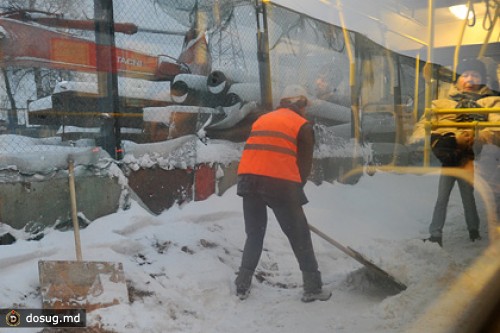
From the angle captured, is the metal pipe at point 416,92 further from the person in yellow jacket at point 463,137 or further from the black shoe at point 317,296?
the black shoe at point 317,296

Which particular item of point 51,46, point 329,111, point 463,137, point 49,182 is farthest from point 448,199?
point 51,46

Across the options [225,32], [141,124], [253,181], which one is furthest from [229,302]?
[225,32]

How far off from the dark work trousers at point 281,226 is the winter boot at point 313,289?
36mm

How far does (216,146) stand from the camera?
10.9ft

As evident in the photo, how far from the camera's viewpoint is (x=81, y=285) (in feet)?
7.78

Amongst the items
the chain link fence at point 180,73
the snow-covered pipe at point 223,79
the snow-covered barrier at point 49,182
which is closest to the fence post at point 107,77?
the chain link fence at point 180,73

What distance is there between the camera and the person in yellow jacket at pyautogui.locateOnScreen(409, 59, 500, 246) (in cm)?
343

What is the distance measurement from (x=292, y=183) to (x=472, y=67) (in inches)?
68.3

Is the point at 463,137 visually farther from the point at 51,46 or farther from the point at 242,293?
the point at 51,46

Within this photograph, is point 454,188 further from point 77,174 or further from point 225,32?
point 77,174

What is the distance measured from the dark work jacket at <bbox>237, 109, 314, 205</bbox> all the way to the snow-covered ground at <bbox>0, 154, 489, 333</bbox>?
14 centimetres

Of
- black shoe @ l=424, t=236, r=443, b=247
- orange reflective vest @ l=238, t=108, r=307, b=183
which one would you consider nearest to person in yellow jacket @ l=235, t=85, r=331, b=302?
orange reflective vest @ l=238, t=108, r=307, b=183

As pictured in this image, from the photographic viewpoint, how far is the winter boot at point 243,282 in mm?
2672

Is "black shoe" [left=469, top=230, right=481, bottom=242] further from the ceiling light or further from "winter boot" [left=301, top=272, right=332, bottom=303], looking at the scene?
the ceiling light
